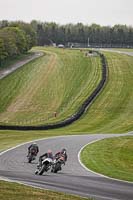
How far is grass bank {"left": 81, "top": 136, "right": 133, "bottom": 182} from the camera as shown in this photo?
27.0 m

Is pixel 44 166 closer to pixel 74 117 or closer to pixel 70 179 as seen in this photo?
pixel 70 179

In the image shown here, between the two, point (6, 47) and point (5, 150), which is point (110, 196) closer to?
point (5, 150)

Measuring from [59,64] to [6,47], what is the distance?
1220 centimetres

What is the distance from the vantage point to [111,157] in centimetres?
3438

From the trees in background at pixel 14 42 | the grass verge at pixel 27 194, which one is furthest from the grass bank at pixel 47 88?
the grass verge at pixel 27 194

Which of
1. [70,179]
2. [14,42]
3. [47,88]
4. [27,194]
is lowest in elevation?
[47,88]

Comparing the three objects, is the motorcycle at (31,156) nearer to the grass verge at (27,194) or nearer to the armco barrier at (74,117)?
the grass verge at (27,194)

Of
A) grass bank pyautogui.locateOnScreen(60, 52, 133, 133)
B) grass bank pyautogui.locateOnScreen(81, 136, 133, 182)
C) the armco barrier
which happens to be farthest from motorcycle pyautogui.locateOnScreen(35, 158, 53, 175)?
grass bank pyautogui.locateOnScreen(60, 52, 133, 133)

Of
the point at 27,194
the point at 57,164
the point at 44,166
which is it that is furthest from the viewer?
the point at 57,164

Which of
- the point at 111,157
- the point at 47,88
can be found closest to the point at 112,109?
the point at 47,88

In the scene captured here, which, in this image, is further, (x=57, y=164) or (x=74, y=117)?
(x=74, y=117)

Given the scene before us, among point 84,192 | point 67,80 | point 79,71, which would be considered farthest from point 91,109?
point 84,192

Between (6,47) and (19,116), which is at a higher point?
(6,47)

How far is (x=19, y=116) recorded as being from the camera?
71.3 metres
